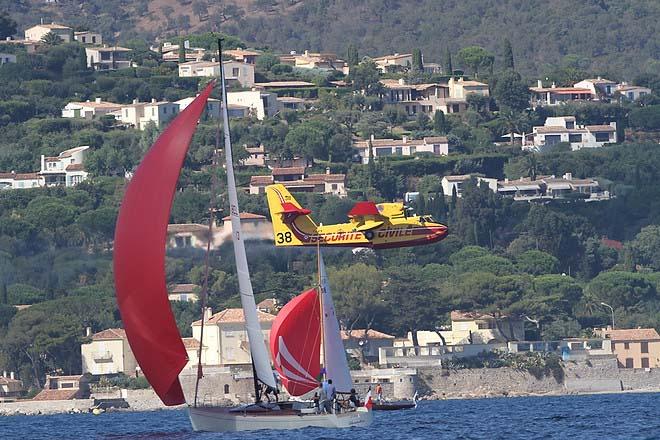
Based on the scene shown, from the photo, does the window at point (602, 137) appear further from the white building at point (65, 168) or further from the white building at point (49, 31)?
the white building at point (49, 31)

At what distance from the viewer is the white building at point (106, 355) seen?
314 ft

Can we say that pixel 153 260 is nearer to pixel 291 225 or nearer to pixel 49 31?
pixel 291 225

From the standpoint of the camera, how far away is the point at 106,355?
95.7m

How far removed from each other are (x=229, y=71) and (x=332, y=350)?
106744mm

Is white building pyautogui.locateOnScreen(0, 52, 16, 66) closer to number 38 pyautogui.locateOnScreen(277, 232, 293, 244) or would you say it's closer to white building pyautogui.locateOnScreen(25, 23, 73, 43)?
white building pyautogui.locateOnScreen(25, 23, 73, 43)

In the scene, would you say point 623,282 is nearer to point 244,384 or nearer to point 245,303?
point 244,384

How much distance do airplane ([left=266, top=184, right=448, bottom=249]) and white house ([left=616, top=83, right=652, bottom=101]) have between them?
101141mm

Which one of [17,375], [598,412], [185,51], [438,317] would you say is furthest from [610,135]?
[598,412]

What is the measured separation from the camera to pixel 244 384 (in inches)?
3541

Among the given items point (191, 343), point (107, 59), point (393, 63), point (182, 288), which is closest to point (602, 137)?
point (393, 63)

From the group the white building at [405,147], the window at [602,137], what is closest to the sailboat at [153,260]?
the white building at [405,147]

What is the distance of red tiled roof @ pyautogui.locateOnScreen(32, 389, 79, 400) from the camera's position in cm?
8969

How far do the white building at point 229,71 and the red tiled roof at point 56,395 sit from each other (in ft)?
225

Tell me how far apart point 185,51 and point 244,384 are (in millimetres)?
82329
